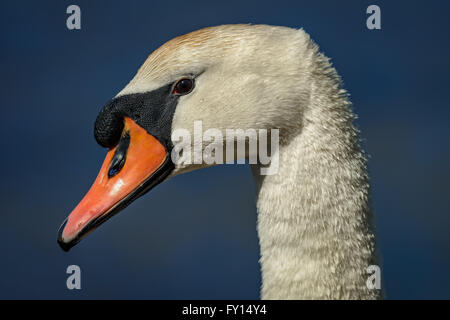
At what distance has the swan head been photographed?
1.81 metres

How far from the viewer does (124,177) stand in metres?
1.91

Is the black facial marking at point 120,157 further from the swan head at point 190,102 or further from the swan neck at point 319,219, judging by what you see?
the swan neck at point 319,219

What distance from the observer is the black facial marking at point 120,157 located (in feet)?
6.33

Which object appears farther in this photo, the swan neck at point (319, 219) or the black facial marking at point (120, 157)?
the black facial marking at point (120, 157)

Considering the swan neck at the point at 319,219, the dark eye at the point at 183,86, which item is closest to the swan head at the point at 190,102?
the dark eye at the point at 183,86

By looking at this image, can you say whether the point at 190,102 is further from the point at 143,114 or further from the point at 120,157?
the point at 120,157

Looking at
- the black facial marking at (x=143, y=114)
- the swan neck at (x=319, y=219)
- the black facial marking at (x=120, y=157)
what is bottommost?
the swan neck at (x=319, y=219)

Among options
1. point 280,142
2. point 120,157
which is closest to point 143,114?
point 120,157

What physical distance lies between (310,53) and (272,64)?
0.45 ft

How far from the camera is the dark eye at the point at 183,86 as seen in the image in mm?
1871

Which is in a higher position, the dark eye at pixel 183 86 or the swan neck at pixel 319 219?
the dark eye at pixel 183 86

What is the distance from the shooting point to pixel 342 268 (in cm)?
176

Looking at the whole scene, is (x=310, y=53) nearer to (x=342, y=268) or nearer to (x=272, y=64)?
(x=272, y=64)
